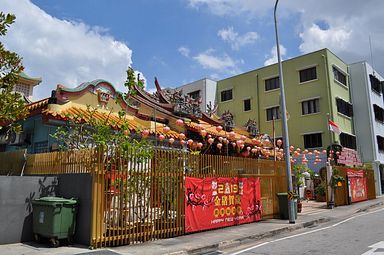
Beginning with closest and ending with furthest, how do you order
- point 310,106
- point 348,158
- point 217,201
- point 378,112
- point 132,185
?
point 132,185 < point 217,201 < point 348,158 < point 310,106 < point 378,112

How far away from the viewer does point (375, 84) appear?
113 ft

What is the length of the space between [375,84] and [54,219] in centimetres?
3504

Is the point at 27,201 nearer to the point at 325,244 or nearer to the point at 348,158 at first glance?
the point at 325,244

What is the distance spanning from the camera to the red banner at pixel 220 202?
10.9 meters

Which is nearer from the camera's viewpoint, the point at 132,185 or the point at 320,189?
the point at 132,185

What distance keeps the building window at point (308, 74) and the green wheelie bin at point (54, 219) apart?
1063 inches

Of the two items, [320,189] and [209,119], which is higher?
[209,119]

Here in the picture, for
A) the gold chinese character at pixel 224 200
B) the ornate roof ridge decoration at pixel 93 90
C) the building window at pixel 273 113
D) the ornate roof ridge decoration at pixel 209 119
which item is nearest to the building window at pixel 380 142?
the building window at pixel 273 113

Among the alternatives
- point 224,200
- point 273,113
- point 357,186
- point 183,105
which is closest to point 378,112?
point 273,113

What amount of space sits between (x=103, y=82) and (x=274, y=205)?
9300 millimetres

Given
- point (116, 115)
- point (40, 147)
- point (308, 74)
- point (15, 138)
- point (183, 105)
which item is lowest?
point (40, 147)

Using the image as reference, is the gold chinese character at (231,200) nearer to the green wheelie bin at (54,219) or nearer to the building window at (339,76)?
the green wheelie bin at (54,219)

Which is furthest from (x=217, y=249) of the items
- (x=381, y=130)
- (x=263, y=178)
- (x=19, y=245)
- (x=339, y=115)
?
(x=381, y=130)

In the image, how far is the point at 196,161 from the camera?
1141 centimetres
